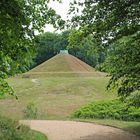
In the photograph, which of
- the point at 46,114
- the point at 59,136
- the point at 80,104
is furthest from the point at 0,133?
the point at 80,104

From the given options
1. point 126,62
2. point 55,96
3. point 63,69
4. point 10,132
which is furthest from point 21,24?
point 63,69

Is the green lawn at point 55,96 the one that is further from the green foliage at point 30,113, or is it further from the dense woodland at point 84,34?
the dense woodland at point 84,34

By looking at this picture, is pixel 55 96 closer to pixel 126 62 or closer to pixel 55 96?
pixel 55 96

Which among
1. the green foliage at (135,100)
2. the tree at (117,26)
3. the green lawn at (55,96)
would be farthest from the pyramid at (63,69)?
the tree at (117,26)

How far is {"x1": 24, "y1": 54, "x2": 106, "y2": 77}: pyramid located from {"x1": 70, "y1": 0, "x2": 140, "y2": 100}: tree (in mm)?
48432

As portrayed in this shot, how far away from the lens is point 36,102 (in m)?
41.6

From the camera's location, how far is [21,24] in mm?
7965

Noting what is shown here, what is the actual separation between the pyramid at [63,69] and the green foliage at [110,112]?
30.0 m

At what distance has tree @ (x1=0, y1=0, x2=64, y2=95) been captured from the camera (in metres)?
7.58

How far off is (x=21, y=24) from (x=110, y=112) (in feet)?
83.3

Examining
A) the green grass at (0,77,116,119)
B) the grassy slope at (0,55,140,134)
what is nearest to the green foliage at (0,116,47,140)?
the grassy slope at (0,55,140,134)

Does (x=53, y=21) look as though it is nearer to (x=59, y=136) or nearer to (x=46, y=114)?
(x=59, y=136)

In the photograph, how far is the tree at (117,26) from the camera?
13930 millimetres

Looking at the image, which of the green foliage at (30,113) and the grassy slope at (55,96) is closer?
the green foliage at (30,113)
